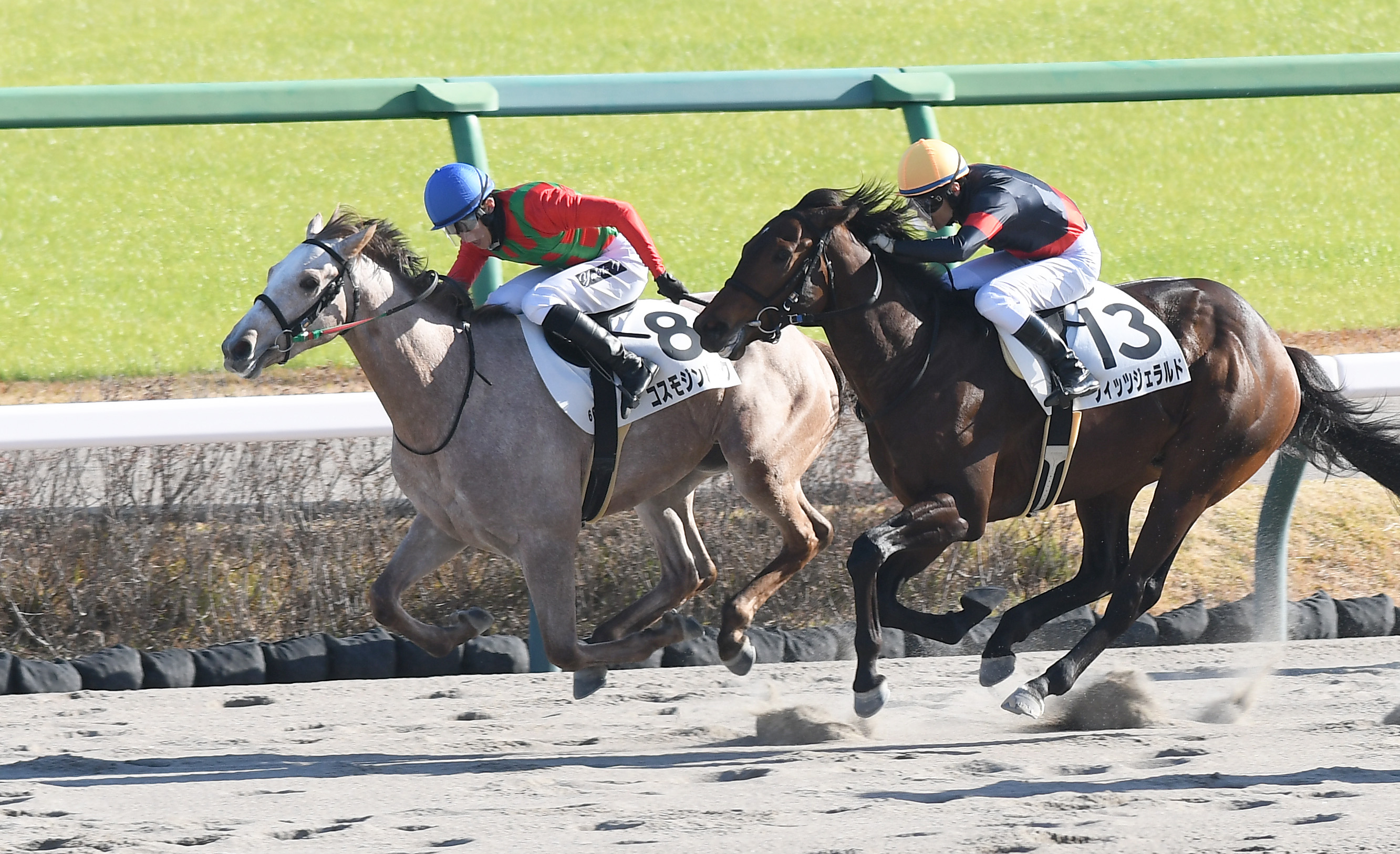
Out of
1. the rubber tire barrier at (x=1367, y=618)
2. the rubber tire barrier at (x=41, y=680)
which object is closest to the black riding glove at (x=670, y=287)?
the rubber tire barrier at (x=41, y=680)

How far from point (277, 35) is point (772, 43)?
4.81m

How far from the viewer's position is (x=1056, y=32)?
16828mm

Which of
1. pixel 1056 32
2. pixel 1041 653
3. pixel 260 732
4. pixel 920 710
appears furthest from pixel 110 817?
pixel 1056 32

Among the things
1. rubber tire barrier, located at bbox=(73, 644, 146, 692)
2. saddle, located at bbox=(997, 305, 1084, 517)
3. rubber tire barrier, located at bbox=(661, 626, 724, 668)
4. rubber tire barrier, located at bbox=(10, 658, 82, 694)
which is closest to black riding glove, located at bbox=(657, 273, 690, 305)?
saddle, located at bbox=(997, 305, 1084, 517)

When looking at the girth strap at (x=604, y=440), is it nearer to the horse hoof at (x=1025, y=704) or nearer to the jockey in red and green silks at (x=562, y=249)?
the jockey in red and green silks at (x=562, y=249)

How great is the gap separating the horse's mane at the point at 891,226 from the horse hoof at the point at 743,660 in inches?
45.6

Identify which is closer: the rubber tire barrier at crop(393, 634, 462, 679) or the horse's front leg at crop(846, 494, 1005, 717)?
the horse's front leg at crop(846, 494, 1005, 717)

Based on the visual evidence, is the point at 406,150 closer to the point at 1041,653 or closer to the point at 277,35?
the point at 1041,653

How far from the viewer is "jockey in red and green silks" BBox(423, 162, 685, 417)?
5070mm

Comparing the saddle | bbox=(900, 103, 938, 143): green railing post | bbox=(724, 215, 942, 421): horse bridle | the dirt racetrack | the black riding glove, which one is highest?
bbox=(900, 103, 938, 143): green railing post

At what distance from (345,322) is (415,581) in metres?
0.84

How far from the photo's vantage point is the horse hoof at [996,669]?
504 centimetres

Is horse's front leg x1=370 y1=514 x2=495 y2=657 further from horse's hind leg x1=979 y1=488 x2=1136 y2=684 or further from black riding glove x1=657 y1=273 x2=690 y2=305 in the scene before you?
horse's hind leg x1=979 y1=488 x2=1136 y2=684

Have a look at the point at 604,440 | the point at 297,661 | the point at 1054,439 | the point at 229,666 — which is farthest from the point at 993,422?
the point at 229,666
